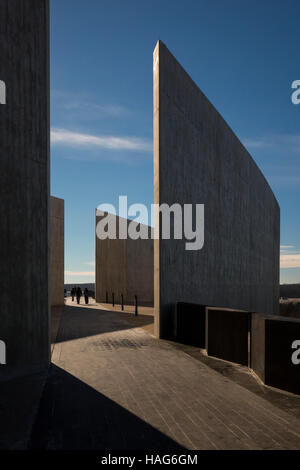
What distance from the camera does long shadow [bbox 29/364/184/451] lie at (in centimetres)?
368

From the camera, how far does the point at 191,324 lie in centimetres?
930

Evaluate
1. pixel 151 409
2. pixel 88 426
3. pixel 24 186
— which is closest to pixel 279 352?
pixel 151 409

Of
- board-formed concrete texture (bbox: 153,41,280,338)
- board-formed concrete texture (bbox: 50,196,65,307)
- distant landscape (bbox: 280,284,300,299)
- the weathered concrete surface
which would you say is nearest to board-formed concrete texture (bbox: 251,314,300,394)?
the weathered concrete surface

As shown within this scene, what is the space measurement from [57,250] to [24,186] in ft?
59.0

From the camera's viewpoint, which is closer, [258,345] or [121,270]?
[258,345]

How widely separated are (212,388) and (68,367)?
3.03m

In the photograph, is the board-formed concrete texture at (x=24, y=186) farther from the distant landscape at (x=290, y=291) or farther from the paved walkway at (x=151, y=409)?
the distant landscape at (x=290, y=291)

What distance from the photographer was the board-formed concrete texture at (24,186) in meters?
6.35

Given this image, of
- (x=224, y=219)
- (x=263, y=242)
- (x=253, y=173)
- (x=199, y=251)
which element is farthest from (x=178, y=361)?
(x=263, y=242)

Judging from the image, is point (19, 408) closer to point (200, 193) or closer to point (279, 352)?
point (279, 352)

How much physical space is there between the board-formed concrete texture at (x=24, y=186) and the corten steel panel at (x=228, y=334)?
11.9ft

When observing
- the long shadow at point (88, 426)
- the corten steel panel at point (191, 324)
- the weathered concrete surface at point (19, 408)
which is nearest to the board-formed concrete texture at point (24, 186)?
the weathered concrete surface at point (19, 408)

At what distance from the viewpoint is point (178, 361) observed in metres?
7.39

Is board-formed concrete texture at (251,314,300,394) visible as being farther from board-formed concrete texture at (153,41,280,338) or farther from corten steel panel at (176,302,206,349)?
board-formed concrete texture at (153,41,280,338)
